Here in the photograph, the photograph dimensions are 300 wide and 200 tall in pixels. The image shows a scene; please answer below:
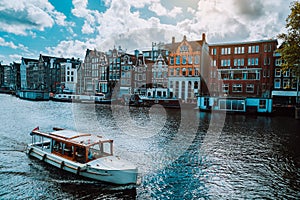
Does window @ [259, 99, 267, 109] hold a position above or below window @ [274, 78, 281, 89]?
below

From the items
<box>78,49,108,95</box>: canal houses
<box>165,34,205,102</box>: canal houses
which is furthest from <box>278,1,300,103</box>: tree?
<box>78,49,108,95</box>: canal houses

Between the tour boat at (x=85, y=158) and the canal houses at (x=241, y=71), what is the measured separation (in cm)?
4236

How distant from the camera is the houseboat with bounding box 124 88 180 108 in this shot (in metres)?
61.4

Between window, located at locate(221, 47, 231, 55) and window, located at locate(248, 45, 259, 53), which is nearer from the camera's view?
window, located at locate(248, 45, 259, 53)

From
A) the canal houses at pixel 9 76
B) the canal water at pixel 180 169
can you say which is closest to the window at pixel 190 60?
the canal water at pixel 180 169

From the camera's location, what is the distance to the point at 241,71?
2499 inches

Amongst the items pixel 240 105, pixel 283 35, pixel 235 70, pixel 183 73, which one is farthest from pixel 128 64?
pixel 283 35

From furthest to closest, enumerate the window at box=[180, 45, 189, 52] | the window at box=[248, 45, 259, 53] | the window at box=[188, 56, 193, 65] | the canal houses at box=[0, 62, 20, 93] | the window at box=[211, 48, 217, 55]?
the canal houses at box=[0, 62, 20, 93]
the window at box=[180, 45, 189, 52]
the window at box=[188, 56, 193, 65]
the window at box=[211, 48, 217, 55]
the window at box=[248, 45, 259, 53]

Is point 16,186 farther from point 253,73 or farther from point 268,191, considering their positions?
point 253,73

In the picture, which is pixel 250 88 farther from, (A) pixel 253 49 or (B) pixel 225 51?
(B) pixel 225 51

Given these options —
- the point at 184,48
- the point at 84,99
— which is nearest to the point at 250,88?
the point at 184,48

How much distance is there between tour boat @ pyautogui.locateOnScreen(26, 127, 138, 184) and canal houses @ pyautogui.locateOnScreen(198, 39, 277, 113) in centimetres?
4236

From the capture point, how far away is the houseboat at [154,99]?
2416 inches

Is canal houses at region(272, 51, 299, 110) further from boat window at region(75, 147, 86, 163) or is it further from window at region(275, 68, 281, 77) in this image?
boat window at region(75, 147, 86, 163)
